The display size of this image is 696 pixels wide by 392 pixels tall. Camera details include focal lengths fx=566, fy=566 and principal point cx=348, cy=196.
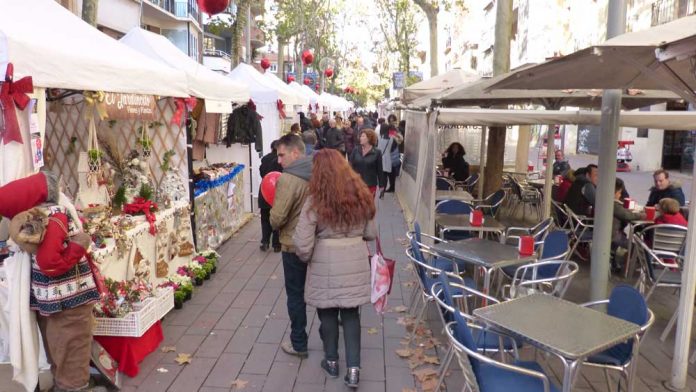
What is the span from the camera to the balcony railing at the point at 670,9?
1612cm

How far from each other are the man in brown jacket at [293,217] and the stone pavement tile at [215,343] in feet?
1.70

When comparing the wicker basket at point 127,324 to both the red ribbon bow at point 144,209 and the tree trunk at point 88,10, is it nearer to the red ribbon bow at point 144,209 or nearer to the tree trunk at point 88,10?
the red ribbon bow at point 144,209

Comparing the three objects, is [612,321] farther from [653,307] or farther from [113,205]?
[113,205]

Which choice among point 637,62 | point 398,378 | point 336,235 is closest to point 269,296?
point 398,378

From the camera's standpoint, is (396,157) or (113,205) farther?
(396,157)

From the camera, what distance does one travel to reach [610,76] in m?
4.54

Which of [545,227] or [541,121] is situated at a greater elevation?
[541,121]

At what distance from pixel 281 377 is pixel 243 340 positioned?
2.59ft

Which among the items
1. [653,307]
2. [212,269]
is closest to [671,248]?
[653,307]

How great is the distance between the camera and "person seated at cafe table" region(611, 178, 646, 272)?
6.70 meters

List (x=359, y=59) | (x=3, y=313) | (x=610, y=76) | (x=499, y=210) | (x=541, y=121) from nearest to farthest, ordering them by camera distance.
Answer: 1. (x=3, y=313)
2. (x=610, y=76)
3. (x=541, y=121)
4. (x=499, y=210)
5. (x=359, y=59)

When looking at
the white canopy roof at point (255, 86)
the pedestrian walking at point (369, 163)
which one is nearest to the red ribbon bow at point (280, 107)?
the white canopy roof at point (255, 86)

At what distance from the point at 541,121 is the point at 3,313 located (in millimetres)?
5460

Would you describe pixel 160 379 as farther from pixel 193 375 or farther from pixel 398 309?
pixel 398 309
